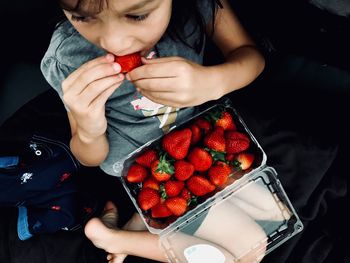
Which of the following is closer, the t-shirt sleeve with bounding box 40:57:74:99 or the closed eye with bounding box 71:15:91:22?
the closed eye with bounding box 71:15:91:22

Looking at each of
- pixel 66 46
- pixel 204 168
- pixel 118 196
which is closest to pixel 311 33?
pixel 204 168

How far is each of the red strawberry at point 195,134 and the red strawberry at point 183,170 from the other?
60 mm

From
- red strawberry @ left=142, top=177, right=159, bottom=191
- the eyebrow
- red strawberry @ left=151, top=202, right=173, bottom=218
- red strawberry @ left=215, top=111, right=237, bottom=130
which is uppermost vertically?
the eyebrow

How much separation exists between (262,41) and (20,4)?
1.94 ft

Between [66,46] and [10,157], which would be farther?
[10,157]

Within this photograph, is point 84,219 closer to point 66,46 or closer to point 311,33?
point 66,46

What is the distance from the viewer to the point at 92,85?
2.27ft

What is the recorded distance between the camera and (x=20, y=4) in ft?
3.50

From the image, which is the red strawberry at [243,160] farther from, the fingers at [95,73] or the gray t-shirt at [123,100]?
the fingers at [95,73]

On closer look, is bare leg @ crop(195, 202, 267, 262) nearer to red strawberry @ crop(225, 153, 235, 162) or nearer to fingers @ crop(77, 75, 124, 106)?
red strawberry @ crop(225, 153, 235, 162)

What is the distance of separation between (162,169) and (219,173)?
13 cm

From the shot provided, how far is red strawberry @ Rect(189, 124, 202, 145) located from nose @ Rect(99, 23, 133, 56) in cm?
35

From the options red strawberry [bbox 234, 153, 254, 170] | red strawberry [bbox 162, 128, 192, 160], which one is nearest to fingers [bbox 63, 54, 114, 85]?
red strawberry [bbox 162, 128, 192, 160]

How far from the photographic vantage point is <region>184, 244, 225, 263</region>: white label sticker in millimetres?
1073
